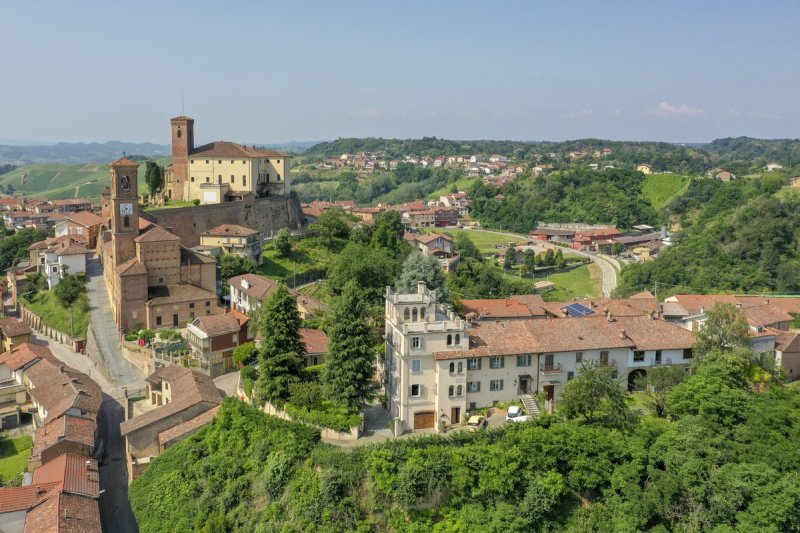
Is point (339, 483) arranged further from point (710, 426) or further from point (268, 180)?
point (268, 180)

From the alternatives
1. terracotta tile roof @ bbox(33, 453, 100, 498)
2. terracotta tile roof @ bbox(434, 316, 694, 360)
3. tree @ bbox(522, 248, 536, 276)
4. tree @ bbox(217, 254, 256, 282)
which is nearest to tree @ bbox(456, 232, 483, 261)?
tree @ bbox(522, 248, 536, 276)

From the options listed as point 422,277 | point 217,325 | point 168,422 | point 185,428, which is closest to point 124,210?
point 217,325

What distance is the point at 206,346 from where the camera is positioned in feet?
148

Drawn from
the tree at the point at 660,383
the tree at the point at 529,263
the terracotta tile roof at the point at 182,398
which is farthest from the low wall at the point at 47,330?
the tree at the point at 529,263

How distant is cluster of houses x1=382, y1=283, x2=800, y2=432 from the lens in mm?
32750

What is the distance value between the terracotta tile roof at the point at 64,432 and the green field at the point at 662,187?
356 feet

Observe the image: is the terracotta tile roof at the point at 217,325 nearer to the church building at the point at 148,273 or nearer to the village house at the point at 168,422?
the village house at the point at 168,422

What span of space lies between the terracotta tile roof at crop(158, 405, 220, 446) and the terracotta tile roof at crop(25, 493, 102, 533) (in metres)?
5.91

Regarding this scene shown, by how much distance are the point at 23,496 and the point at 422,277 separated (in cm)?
2706

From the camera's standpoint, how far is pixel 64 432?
1455 inches

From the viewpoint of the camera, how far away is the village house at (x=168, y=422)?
37562mm

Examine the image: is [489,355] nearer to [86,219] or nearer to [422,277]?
[422,277]

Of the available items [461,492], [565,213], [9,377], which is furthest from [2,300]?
[565,213]

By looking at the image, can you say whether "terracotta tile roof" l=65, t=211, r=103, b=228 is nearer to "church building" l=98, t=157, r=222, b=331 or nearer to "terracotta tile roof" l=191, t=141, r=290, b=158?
"terracotta tile roof" l=191, t=141, r=290, b=158
